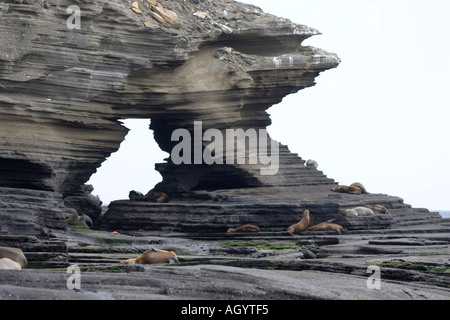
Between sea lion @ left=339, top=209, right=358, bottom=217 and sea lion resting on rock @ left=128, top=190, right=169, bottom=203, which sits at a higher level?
sea lion resting on rock @ left=128, top=190, right=169, bottom=203

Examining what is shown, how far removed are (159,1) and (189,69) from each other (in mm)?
2620

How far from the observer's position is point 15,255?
17.0 m

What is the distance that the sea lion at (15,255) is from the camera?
55.1 feet

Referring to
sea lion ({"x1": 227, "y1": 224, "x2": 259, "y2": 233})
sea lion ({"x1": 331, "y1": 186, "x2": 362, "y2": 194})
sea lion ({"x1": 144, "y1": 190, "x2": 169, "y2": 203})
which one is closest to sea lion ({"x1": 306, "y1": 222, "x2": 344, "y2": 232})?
sea lion ({"x1": 227, "y1": 224, "x2": 259, "y2": 233})

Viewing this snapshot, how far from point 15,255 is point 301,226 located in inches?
534

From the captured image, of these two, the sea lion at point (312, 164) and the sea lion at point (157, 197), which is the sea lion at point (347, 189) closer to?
the sea lion at point (312, 164)

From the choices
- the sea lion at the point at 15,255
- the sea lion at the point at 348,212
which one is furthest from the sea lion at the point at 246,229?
the sea lion at the point at 15,255

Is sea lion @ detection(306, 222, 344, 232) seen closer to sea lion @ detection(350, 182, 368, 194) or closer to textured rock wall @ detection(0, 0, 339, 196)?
textured rock wall @ detection(0, 0, 339, 196)

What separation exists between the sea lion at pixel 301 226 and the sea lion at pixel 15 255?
1279 centimetres

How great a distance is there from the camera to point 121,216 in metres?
31.6

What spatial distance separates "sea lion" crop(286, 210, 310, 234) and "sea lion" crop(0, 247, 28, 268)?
1279cm

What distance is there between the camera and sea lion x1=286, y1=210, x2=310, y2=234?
2877cm
